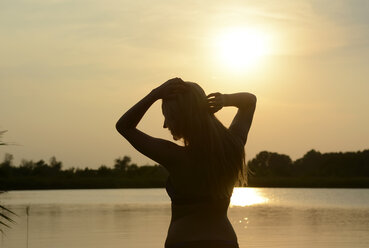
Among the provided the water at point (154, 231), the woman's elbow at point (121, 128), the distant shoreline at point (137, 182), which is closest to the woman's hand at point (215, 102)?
the woman's elbow at point (121, 128)

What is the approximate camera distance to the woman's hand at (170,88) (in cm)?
295

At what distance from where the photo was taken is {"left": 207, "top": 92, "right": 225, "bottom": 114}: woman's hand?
3021 millimetres

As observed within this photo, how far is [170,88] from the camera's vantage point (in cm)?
296

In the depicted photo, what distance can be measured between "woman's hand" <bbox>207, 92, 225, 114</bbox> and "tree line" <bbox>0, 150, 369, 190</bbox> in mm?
76553

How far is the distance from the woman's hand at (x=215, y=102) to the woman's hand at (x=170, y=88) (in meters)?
0.14

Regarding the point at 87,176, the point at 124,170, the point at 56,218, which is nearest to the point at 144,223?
the point at 56,218

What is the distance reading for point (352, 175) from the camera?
87938mm

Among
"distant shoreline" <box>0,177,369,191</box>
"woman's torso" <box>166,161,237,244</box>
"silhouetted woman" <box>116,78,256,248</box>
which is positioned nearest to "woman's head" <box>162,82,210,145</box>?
"silhouetted woman" <box>116,78,256,248</box>

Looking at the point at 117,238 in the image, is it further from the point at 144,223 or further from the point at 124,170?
the point at 124,170

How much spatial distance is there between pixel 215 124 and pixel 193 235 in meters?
0.45

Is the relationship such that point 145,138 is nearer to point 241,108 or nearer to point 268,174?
point 241,108

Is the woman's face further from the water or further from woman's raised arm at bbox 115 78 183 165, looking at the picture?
the water

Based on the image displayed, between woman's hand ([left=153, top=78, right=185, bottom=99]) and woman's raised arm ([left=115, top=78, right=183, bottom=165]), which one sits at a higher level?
woman's hand ([left=153, top=78, right=185, bottom=99])

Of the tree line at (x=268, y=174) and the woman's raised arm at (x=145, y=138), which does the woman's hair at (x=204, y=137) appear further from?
the tree line at (x=268, y=174)
